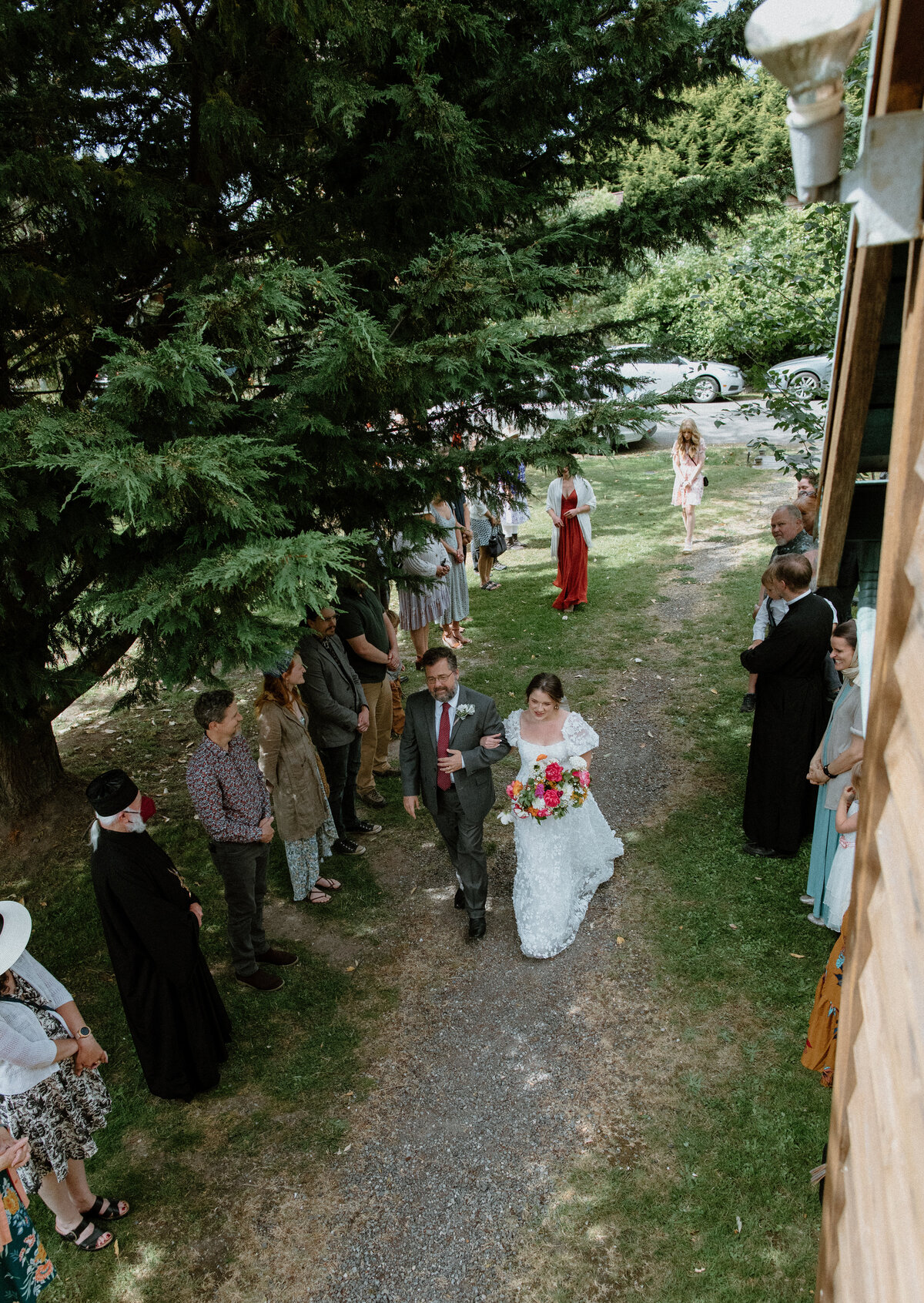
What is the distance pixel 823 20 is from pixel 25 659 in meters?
5.63

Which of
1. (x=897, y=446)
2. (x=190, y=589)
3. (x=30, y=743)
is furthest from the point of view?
(x=30, y=743)

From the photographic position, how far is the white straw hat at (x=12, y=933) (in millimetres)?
3568

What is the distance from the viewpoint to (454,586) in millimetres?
10539

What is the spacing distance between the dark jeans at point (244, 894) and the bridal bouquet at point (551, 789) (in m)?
1.67

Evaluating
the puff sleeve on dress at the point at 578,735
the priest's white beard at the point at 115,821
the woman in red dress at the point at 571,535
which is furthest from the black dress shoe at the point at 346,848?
the woman in red dress at the point at 571,535

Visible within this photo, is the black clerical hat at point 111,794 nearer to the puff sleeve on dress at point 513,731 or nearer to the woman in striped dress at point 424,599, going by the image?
the puff sleeve on dress at point 513,731

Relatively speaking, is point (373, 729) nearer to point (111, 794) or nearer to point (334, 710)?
point (334, 710)

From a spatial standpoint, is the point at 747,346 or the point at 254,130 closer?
the point at 254,130

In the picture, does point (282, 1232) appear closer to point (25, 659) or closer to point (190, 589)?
point (190, 589)

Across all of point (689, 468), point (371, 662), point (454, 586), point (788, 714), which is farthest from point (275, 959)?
point (689, 468)

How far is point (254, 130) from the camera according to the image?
4754 millimetres

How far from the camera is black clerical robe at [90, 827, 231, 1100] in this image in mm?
4262

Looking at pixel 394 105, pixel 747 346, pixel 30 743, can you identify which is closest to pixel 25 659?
pixel 30 743

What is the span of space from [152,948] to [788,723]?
4556 mm
